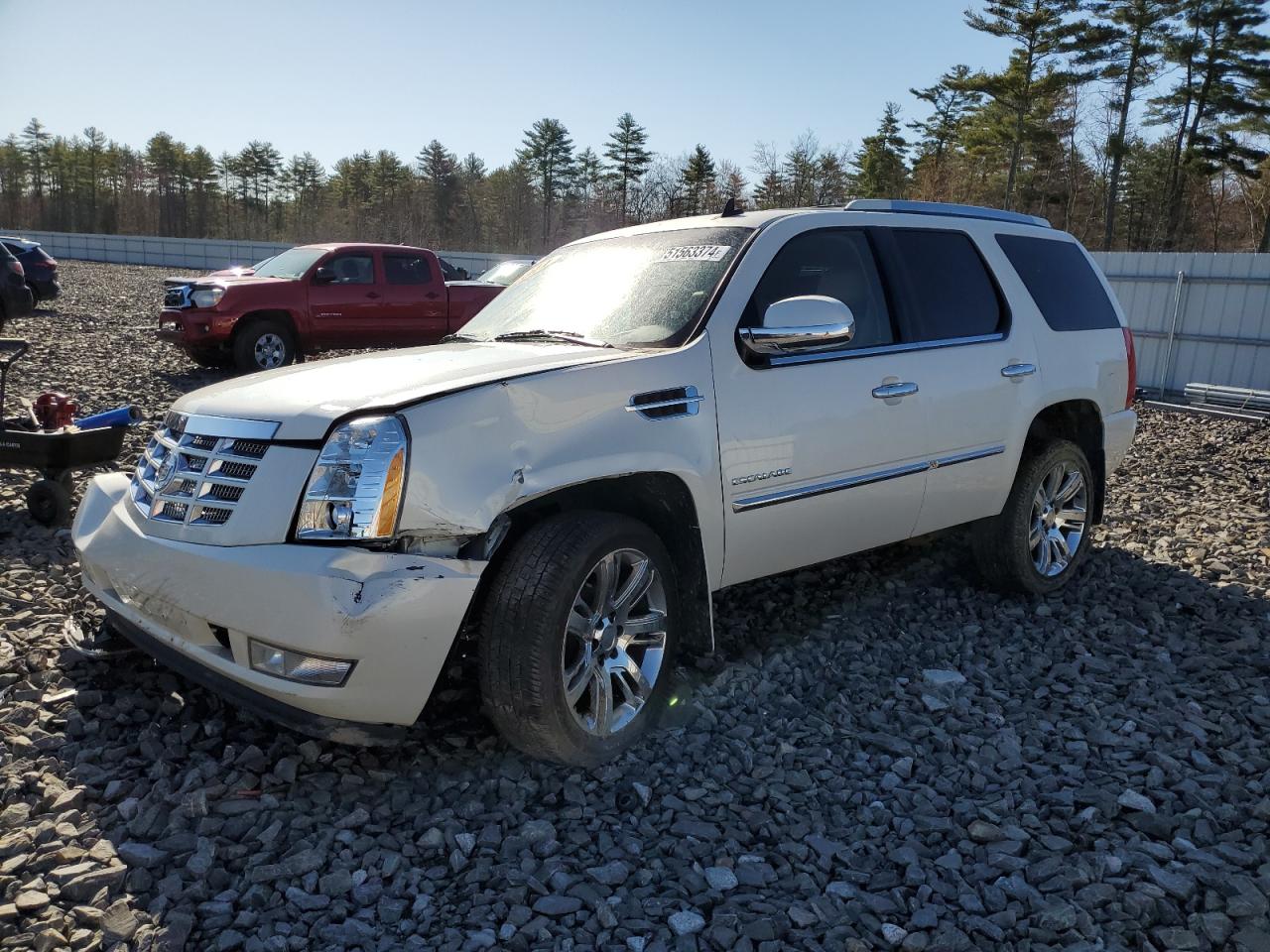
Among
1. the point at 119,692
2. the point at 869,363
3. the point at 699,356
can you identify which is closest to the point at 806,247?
the point at 869,363

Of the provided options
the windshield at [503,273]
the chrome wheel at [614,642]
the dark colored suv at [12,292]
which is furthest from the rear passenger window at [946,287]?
the windshield at [503,273]

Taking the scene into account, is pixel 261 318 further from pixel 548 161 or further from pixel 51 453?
pixel 548 161

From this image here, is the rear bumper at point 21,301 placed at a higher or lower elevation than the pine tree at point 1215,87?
lower

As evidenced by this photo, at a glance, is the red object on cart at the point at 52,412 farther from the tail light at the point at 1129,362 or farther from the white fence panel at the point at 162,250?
the white fence panel at the point at 162,250

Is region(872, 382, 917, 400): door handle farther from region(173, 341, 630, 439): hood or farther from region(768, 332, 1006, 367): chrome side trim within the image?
region(173, 341, 630, 439): hood

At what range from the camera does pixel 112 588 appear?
3.24 meters

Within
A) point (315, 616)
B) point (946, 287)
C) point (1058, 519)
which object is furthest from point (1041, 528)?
point (315, 616)

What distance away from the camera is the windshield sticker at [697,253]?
3.78 m

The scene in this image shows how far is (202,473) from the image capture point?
9.70 ft

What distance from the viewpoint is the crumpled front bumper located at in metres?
2.65

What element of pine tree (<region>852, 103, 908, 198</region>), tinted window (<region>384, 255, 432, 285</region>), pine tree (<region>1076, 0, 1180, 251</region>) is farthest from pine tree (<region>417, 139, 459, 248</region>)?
tinted window (<region>384, 255, 432, 285</region>)

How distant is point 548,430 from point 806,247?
159cm

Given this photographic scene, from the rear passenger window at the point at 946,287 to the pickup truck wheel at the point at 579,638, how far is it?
1814 millimetres

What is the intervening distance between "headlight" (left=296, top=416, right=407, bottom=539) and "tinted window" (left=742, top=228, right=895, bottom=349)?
1.68 m
